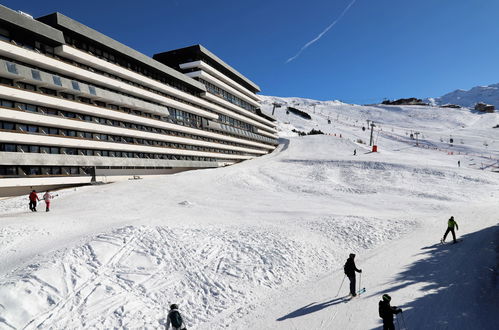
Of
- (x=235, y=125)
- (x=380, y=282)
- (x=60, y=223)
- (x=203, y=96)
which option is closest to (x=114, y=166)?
(x=60, y=223)

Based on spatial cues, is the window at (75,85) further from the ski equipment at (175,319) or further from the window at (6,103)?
the ski equipment at (175,319)

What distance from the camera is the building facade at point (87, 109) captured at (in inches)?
1003

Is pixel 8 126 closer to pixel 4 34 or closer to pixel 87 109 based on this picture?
pixel 87 109

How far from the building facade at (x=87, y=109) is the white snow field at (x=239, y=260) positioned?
17.1 feet

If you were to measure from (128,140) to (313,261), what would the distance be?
32.1 meters

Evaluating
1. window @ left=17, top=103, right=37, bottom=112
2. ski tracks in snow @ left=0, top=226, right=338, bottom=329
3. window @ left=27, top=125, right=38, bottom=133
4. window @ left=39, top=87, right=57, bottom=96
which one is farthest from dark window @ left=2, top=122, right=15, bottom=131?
ski tracks in snow @ left=0, top=226, right=338, bottom=329

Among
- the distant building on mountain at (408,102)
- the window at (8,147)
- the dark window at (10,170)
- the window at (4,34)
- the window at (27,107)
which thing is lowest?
the dark window at (10,170)

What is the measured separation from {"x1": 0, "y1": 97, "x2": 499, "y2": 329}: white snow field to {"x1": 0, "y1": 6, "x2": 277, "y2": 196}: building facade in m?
5.22

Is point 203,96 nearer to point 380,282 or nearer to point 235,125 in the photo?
point 235,125

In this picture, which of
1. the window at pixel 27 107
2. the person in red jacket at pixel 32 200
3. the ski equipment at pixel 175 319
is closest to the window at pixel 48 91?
the window at pixel 27 107

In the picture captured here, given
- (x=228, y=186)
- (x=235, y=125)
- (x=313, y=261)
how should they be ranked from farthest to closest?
(x=235, y=125)
(x=228, y=186)
(x=313, y=261)

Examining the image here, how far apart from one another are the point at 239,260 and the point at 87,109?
27838 mm

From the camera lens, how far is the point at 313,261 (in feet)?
47.8

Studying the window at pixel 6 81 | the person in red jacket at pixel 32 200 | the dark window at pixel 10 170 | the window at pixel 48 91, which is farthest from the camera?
the window at pixel 48 91
